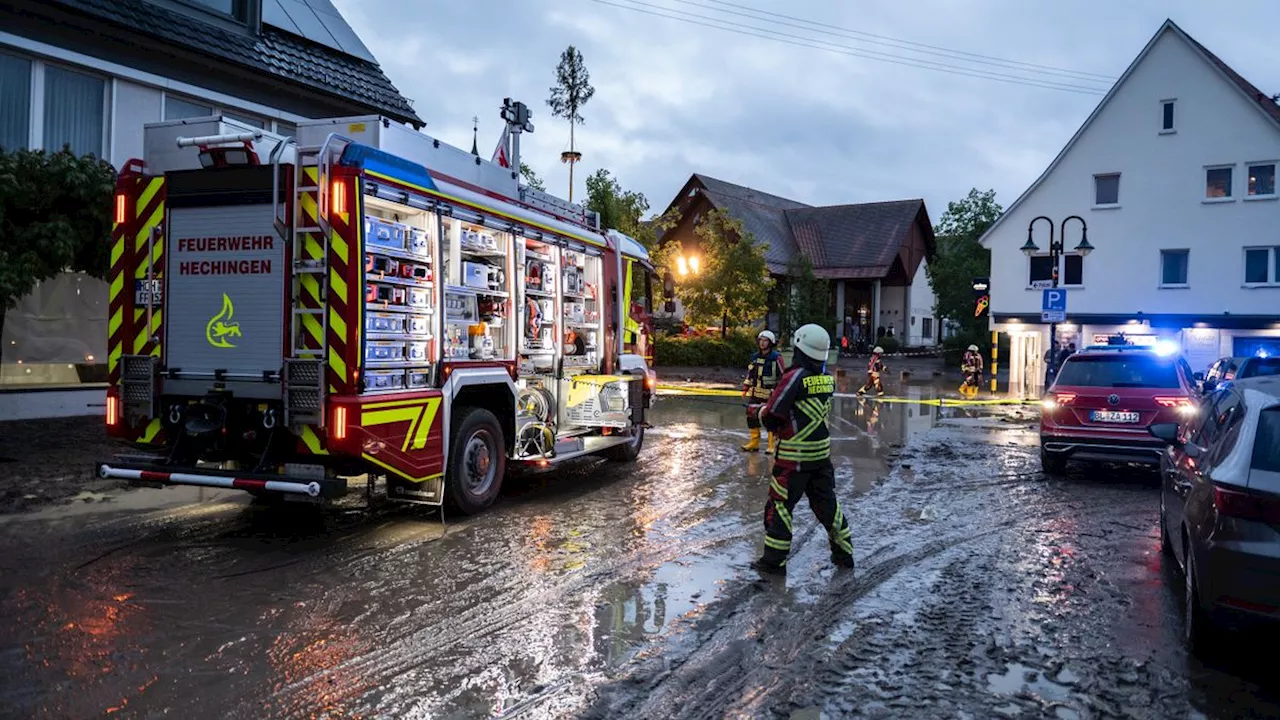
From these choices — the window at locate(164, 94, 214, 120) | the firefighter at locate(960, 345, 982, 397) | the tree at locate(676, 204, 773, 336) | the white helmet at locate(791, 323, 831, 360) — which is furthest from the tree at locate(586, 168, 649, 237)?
the white helmet at locate(791, 323, 831, 360)

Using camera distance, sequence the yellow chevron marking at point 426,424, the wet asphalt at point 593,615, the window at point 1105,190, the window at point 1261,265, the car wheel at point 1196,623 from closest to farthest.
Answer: the wet asphalt at point 593,615, the car wheel at point 1196,623, the yellow chevron marking at point 426,424, the window at point 1261,265, the window at point 1105,190

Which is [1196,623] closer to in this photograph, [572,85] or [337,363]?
[337,363]

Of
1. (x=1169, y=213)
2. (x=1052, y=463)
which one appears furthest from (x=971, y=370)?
(x=1052, y=463)

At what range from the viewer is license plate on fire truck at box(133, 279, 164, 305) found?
7.42m

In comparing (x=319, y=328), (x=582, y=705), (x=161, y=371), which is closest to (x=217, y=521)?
(x=161, y=371)

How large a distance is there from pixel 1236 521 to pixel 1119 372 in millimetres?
7076

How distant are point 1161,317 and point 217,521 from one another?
102 feet

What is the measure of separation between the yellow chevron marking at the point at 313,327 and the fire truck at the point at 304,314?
17 millimetres

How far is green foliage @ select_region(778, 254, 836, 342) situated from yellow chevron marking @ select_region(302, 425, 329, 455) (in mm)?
35255

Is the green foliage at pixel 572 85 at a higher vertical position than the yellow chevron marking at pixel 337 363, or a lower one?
higher

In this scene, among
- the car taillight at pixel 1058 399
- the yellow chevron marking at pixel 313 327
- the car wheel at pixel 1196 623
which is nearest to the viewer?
the car wheel at pixel 1196 623

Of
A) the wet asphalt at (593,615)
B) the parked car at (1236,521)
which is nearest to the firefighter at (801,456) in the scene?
the wet asphalt at (593,615)

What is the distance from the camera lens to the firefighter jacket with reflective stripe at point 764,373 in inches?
492

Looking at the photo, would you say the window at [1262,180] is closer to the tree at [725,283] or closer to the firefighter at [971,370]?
the firefighter at [971,370]
